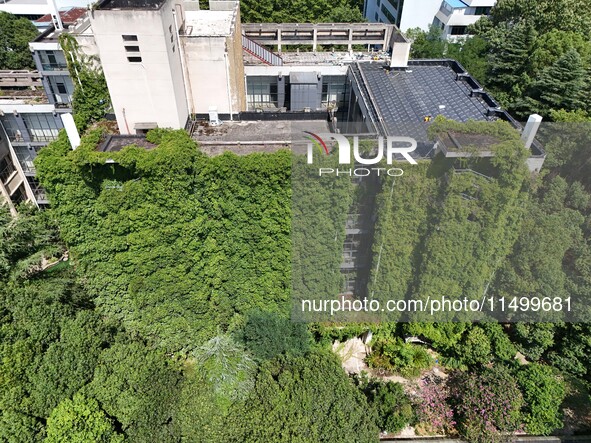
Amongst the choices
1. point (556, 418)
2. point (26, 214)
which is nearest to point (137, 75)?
point (26, 214)

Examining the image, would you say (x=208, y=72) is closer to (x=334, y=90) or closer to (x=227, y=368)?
(x=227, y=368)

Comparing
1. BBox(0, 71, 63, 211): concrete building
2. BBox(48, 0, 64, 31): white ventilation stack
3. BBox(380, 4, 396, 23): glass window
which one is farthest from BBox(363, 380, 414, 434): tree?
BBox(380, 4, 396, 23): glass window

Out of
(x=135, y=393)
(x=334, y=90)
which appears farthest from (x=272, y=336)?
(x=334, y=90)

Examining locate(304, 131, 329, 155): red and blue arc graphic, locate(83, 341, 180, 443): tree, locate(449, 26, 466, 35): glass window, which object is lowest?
locate(83, 341, 180, 443): tree

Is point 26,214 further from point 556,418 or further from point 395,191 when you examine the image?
point 556,418

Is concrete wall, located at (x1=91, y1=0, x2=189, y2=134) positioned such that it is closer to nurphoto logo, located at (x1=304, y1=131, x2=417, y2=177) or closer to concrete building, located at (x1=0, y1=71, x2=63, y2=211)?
nurphoto logo, located at (x1=304, y1=131, x2=417, y2=177)

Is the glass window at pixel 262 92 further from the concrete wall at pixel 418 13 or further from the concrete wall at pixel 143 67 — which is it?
the concrete wall at pixel 418 13
